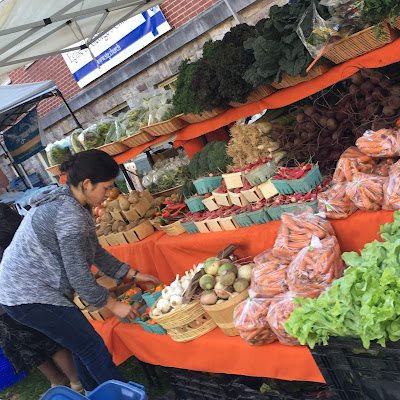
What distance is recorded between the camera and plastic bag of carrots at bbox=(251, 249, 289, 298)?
8.61 ft

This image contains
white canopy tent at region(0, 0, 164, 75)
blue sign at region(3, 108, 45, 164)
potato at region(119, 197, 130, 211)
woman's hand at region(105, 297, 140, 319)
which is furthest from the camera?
blue sign at region(3, 108, 45, 164)

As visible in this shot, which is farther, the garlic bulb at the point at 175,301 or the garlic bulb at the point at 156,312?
the garlic bulb at the point at 156,312

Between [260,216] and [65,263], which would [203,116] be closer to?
[260,216]

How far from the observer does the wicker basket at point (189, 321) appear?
2979 millimetres

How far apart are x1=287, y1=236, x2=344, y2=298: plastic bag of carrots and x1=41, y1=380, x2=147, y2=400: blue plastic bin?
0.99m

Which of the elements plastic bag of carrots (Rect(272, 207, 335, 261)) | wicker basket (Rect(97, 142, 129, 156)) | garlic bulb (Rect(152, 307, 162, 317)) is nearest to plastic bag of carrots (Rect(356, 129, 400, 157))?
plastic bag of carrots (Rect(272, 207, 335, 261))

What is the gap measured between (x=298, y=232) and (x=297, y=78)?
1.21 meters

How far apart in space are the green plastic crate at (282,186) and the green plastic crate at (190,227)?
1006 mm

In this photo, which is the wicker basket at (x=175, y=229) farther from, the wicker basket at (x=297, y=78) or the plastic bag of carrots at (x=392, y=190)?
the plastic bag of carrots at (x=392, y=190)

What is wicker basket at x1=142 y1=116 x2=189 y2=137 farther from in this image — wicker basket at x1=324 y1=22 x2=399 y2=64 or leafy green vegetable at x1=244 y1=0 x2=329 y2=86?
wicker basket at x1=324 y1=22 x2=399 y2=64

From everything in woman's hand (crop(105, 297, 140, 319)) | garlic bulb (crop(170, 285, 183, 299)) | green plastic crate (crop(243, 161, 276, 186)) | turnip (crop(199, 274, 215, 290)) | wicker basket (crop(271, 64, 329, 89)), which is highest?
wicker basket (crop(271, 64, 329, 89))

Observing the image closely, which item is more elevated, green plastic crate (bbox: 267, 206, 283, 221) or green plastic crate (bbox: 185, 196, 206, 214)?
green plastic crate (bbox: 185, 196, 206, 214)

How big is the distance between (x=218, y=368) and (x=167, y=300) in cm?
63

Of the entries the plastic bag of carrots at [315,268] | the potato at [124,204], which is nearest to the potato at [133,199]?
the potato at [124,204]
